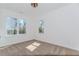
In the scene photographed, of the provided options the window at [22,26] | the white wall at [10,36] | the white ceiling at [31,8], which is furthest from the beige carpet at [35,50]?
the white ceiling at [31,8]

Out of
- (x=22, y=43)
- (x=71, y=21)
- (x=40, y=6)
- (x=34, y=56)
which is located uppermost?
(x=40, y=6)

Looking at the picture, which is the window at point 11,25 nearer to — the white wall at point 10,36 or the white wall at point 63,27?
the white wall at point 10,36

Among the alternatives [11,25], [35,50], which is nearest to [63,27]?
[35,50]

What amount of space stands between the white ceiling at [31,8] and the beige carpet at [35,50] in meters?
0.42

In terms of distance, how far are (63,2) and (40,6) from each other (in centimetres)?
34

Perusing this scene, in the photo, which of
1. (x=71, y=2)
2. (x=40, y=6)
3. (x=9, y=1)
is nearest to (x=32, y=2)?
(x=40, y=6)

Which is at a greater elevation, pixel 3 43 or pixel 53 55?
pixel 3 43

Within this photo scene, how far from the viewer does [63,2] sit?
5.16 feet

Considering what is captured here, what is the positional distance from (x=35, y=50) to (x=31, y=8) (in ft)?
2.00

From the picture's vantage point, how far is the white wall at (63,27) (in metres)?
1.52

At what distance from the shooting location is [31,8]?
157 cm

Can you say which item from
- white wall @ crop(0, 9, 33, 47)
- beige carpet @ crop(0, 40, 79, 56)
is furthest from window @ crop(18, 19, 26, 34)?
beige carpet @ crop(0, 40, 79, 56)

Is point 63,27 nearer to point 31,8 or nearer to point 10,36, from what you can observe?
point 31,8

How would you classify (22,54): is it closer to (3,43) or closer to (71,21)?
(3,43)
